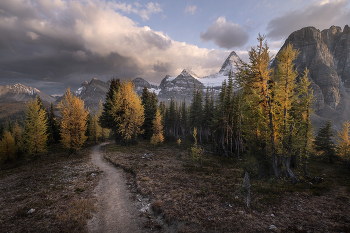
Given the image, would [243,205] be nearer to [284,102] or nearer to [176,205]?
[176,205]

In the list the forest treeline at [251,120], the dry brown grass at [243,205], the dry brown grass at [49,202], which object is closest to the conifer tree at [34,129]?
the forest treeline at [251,120]

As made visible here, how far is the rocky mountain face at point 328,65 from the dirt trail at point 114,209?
20547 cm

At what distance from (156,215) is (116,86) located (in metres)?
27.0

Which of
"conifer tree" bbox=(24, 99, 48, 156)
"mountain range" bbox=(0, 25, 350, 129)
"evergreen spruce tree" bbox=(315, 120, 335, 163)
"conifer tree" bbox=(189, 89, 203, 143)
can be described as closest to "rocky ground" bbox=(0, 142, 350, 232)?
"conifer tree" bbox=(24, 99, 48, 156)

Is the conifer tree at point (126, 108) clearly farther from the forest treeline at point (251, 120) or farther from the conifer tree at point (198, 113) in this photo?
the conifer tree at point (198, 113)

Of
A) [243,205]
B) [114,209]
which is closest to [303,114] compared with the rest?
[243,205]

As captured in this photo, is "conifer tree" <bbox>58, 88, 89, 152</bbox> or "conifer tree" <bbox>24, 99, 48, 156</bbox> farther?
"conifer tree" <bbox>24, 99, 48, 156</bbox>

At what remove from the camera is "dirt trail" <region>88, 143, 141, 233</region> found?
7.45m

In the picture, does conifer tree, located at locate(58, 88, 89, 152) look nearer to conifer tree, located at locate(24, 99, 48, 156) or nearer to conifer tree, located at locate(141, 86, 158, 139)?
conifer tree, located at locate(24, 99, 48, 156)

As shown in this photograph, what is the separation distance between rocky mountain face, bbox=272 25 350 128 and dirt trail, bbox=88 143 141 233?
8090 inches

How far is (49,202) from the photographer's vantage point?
9.12m

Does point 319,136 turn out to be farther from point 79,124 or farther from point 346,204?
point 79,124

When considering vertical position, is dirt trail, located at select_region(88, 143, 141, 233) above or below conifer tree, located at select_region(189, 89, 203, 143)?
below

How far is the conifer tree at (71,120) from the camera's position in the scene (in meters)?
21.2
